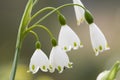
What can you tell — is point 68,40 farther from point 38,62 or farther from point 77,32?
point 77,32

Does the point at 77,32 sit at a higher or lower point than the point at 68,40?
higher

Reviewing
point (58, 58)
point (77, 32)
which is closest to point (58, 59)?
point (58, 58)

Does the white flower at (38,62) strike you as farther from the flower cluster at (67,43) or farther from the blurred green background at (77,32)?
the blurred green background at (77,32)

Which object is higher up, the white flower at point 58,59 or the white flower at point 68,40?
the white flower at point 68,40

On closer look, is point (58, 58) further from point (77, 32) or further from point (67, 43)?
point (77, 32)

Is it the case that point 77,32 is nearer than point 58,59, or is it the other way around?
point 58,59

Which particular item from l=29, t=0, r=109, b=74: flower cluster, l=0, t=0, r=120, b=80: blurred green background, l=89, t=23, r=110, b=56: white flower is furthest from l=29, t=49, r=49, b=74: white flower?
l=0, t=0, r=120, b=80: blurred green background

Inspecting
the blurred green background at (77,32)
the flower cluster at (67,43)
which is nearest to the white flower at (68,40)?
the flower cluster at (67,43)

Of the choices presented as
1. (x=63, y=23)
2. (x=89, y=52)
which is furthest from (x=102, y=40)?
(x=89, y=52)
